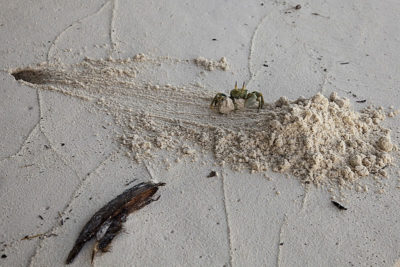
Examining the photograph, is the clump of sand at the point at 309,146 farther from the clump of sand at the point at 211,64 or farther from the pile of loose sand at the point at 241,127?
the clump of sand at the point at 211,64

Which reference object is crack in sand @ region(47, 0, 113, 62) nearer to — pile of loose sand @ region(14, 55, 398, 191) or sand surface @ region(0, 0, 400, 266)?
sand surface @ region(0, 0, 400, 266)

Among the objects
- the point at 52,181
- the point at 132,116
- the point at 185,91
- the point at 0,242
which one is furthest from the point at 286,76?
the point at 0,242

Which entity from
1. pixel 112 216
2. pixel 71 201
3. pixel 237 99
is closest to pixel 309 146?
pixel 237 99

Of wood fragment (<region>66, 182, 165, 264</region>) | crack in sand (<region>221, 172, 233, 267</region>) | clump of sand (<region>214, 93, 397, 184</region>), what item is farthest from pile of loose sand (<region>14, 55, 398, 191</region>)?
wood fragment (<region>66, 182, 165, 264</region>)

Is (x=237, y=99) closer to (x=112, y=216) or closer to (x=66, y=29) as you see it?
(x=112, y=216)

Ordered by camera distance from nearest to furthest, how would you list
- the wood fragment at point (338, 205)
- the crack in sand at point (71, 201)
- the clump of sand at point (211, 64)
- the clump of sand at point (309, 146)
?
1. the crack in sand at point (71, 201)
2. the wood fragment at point (338, 205)
3. the clump of sand at point (309, 146)
4. the clump of sand at point (211, 64)

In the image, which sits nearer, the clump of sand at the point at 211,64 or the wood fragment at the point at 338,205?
the wood fragment at the point at 338,205

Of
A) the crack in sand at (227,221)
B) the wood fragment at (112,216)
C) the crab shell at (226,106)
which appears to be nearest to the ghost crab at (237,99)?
the crab shell at (226,106)
